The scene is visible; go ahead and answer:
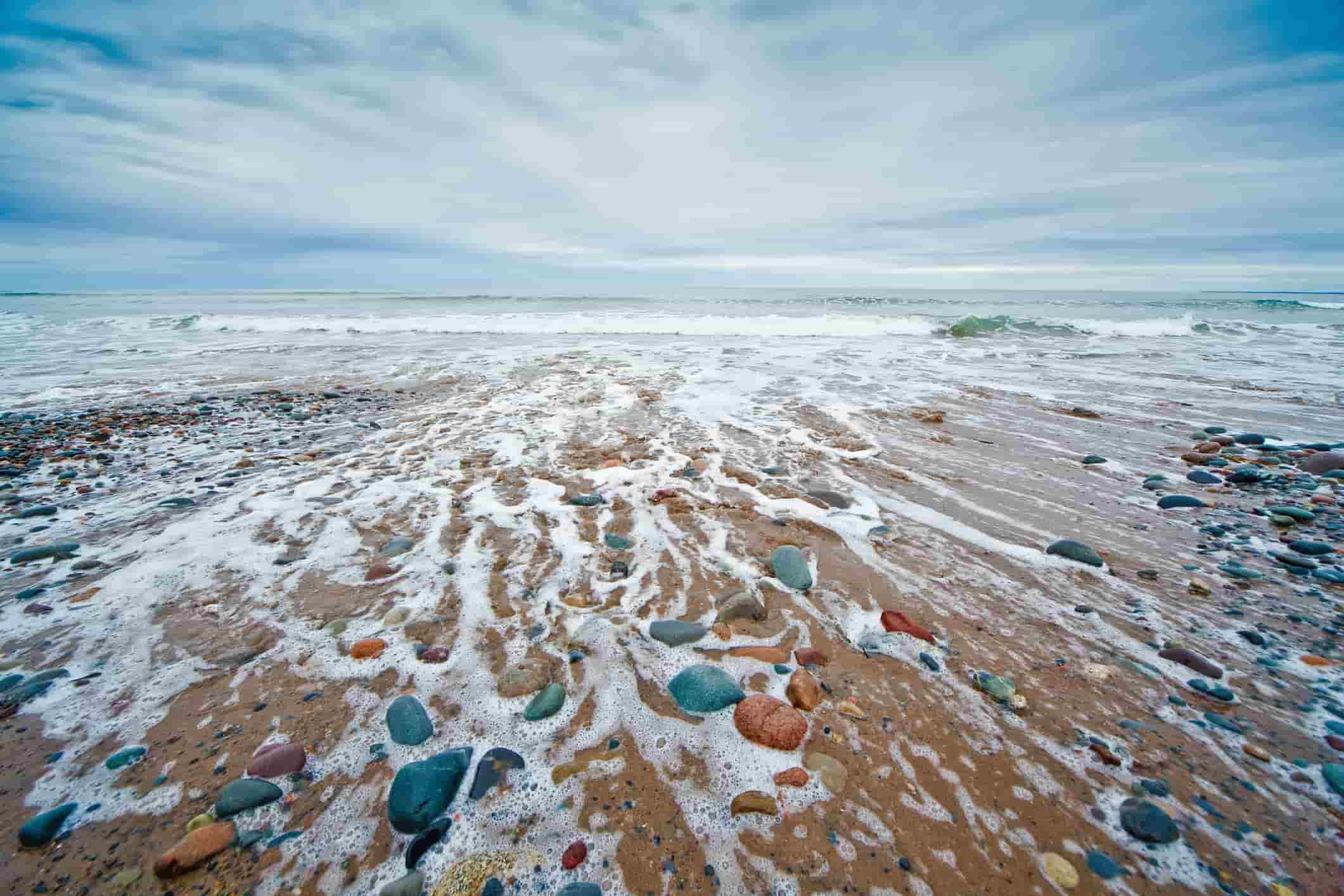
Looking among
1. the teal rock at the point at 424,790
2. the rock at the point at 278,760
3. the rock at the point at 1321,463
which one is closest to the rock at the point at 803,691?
the teal rock at the point at 424,790

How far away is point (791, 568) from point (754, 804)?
1.41 m

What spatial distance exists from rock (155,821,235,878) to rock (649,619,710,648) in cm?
152

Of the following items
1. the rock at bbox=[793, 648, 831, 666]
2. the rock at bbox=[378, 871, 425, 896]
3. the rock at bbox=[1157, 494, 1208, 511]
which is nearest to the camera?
the rock at bbox=[378, 871, 425, 896]

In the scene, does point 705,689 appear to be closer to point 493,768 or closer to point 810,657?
point 810,657

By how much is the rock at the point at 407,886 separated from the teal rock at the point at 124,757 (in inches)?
45.1

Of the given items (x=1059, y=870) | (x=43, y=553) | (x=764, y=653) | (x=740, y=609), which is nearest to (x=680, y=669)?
(x=764, y=653)

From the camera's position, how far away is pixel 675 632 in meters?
2.33

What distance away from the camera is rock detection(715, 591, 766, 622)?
8.04 feet

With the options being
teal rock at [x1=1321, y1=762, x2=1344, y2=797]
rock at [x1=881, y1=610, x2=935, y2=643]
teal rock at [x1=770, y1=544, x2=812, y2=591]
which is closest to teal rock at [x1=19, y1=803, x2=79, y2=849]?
teal rock at [x1=770, y1=544, x2=812, y2=591]

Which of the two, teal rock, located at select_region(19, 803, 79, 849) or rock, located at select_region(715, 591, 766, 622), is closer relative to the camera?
teal rock, located at select_region(19, 803, 79, 849)

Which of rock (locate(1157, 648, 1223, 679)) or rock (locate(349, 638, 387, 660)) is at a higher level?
rock (locate(1157, 648, 1223, 679))

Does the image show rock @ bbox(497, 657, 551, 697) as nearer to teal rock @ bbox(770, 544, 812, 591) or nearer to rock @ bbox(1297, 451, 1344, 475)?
teal rock @ bbox(770, 544, 812, 591)

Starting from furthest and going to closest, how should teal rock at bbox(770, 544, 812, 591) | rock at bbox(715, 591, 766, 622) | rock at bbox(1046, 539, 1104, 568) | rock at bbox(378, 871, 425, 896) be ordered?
1. rock at bbox(1046, 539, 1104, 568)
2. teal rock at bbox(770, 544, 812, 591)
3. rock at bbox(715, 591, 766, 622)
4. rock at bbox(378, 871, 425, 896)

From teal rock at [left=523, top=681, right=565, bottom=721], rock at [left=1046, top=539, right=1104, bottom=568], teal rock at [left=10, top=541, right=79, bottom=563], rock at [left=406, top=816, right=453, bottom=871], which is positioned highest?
rock at [left=1046, top=539, right=1104, bottom=568]
